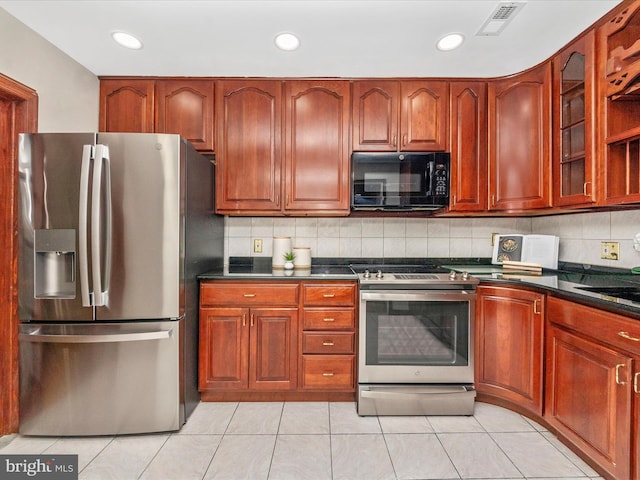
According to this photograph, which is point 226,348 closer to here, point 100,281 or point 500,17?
point 100,281

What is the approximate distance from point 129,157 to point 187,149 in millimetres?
313

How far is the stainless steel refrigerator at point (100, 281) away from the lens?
1881 millimetres

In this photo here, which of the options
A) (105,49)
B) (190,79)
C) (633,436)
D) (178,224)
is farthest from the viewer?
(190,79)

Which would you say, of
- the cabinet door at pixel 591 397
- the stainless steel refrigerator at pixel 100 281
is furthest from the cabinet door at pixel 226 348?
the cabinet door at pixel 591 397

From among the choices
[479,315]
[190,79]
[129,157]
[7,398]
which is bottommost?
[7,398]

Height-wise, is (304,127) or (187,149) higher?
(304,127)

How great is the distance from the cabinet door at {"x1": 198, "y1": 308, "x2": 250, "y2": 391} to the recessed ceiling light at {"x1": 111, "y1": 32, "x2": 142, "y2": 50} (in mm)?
1721

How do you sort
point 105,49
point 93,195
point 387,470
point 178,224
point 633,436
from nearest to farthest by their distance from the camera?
1. point 633,436
2. point 387,470
3. point 93,195
4. point 178,224
5. point 105,49

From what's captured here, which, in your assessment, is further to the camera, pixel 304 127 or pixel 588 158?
pixel 304 127

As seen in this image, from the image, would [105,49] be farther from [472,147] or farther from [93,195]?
[472,147]

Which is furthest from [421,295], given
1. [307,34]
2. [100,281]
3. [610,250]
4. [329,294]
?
[100,281]

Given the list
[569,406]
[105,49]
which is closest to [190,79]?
[105,49]

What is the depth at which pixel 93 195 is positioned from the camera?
1.85m

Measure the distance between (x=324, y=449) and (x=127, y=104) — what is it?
2.67 m
